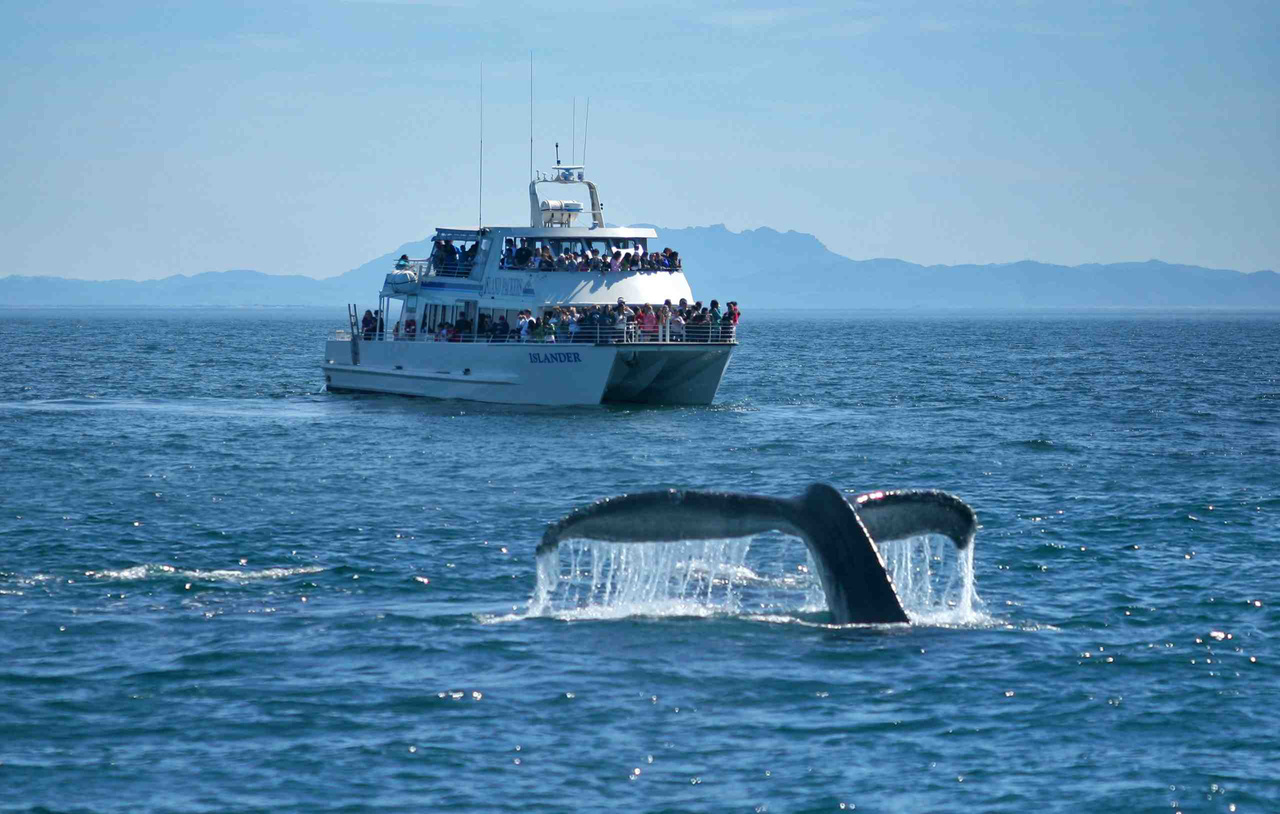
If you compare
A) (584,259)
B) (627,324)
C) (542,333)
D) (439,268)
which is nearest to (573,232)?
(584,259)

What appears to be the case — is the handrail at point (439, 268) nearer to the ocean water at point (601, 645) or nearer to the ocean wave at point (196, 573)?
the ocean water at point (601, 645)

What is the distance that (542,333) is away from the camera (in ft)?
138

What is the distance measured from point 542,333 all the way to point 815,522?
29.0 m

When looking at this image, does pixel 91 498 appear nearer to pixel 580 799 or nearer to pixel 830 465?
pixel 830 465

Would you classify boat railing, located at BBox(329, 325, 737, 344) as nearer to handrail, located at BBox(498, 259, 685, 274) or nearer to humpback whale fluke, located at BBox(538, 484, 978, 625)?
handrail, located at BBox(498, 259, 685, 274)

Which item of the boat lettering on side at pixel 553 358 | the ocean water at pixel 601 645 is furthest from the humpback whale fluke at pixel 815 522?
the boat lettering on side at pixel 553 358

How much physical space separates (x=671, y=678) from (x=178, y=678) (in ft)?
13.9

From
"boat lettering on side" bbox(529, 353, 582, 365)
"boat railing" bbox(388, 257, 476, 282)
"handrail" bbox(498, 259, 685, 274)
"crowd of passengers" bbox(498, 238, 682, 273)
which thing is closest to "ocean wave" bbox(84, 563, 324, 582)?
"boat lettering on side" bbox(529, 353, 582, 365)

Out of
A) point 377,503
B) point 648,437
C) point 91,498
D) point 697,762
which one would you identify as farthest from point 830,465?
point 697,762

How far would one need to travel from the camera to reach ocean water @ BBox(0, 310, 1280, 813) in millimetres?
11938

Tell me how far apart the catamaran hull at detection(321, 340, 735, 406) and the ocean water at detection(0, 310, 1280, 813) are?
8.92 m

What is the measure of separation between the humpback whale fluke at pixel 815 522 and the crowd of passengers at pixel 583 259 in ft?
94.8

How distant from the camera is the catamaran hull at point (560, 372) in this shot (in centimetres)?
4131

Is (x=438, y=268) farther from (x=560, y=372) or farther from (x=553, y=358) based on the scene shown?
(x=560, y=372)
